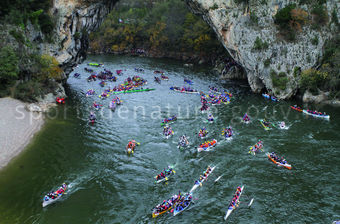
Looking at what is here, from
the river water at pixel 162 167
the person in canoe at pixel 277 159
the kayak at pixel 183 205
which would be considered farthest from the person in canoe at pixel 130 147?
the person in canoe at pixel 277 159

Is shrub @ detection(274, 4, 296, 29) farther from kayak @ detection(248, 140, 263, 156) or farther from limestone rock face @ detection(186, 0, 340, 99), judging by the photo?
kayak @ detection(248, 140, 263, 156)

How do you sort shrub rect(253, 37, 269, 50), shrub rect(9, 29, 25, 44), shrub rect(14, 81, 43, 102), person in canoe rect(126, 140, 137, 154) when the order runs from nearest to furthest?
person in canoe rect(126, 140, 137, 154)
shrub rect(14, 81, 43, 102)
shrub rect(9, 29, 25, 44)
shrub rect(253, 37, 269, 50)

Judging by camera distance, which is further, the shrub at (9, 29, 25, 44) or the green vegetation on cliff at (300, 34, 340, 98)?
the green vegetation on cliff at (300, 34, 340, 98)

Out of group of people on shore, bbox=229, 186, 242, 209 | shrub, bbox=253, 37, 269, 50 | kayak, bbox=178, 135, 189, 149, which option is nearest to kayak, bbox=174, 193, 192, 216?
group of people on shore, bbox=229, 186, 242, 209

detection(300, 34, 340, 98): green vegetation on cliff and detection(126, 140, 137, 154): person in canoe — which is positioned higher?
detection(300, 34, 340, 98): green vegetation on cliff

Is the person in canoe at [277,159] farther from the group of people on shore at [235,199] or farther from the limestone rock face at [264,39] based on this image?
the limestone rock face at [264,39]

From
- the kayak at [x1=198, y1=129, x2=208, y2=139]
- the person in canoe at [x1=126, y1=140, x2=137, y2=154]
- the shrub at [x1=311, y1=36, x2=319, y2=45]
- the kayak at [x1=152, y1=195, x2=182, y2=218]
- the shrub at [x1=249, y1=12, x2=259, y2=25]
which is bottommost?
the kayak at [x1=152, y1=195, x2=182, y2=218]

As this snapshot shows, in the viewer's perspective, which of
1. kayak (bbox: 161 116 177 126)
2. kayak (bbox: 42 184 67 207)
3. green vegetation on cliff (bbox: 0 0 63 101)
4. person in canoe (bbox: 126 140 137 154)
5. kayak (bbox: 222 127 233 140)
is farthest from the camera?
green vegetation on cliff (bbox: 0 0 63 101)

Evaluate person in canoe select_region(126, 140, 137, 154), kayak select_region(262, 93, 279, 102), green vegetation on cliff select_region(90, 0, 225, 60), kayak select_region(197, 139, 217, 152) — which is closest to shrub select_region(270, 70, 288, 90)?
kayak select_region(262, 93, 279, 102)
